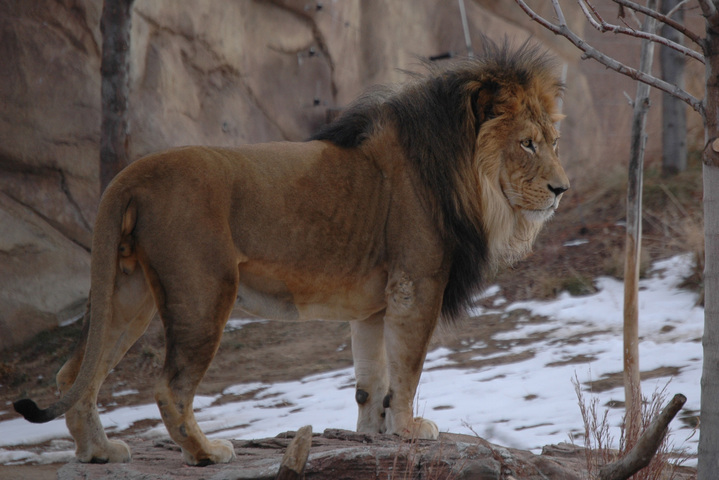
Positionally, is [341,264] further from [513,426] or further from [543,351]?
[543,351]

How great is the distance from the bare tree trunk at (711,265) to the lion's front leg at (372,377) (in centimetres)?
163

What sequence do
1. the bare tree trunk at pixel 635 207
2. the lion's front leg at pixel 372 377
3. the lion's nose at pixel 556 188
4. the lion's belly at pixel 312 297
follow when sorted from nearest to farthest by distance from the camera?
the lion's belly at pixel 312 297, the lion's nose at pixel 556 188, the lion's front leg at pixel 372 377, the bare tree trunk at pixel 635 207

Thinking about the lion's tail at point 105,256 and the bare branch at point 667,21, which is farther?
the lion's tail at point 105,256

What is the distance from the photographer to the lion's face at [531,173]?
12.8 ft

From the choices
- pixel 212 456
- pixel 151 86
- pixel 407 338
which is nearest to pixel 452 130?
pixel 407 338

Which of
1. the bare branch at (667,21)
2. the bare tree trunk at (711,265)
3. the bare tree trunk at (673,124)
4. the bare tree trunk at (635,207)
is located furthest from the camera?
the bare tree trunk at (673,124)

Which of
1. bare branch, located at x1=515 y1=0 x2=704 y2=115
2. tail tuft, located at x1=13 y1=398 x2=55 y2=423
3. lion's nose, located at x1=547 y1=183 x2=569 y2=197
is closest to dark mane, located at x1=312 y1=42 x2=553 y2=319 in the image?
lion's nose, located at x1=547 y1=183 x2=569 y2=197

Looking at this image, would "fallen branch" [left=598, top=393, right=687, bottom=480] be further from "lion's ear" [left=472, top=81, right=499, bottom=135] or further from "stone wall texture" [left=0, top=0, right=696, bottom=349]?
"stone wall texture" [left=0, top=0, right=696, bottom=349]

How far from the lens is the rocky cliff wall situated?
26.3 ft

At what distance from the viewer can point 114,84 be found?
729 centimetres

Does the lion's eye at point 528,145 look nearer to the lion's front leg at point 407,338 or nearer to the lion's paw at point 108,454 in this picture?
the lion's front leg at point 407,338

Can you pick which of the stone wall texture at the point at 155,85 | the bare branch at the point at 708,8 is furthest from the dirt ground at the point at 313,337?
the bare branch at the point at 708,8

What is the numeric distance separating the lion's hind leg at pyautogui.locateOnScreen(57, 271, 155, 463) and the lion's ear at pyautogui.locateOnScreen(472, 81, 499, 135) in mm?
1810

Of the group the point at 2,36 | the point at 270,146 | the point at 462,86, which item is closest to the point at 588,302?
the point at 462,86
